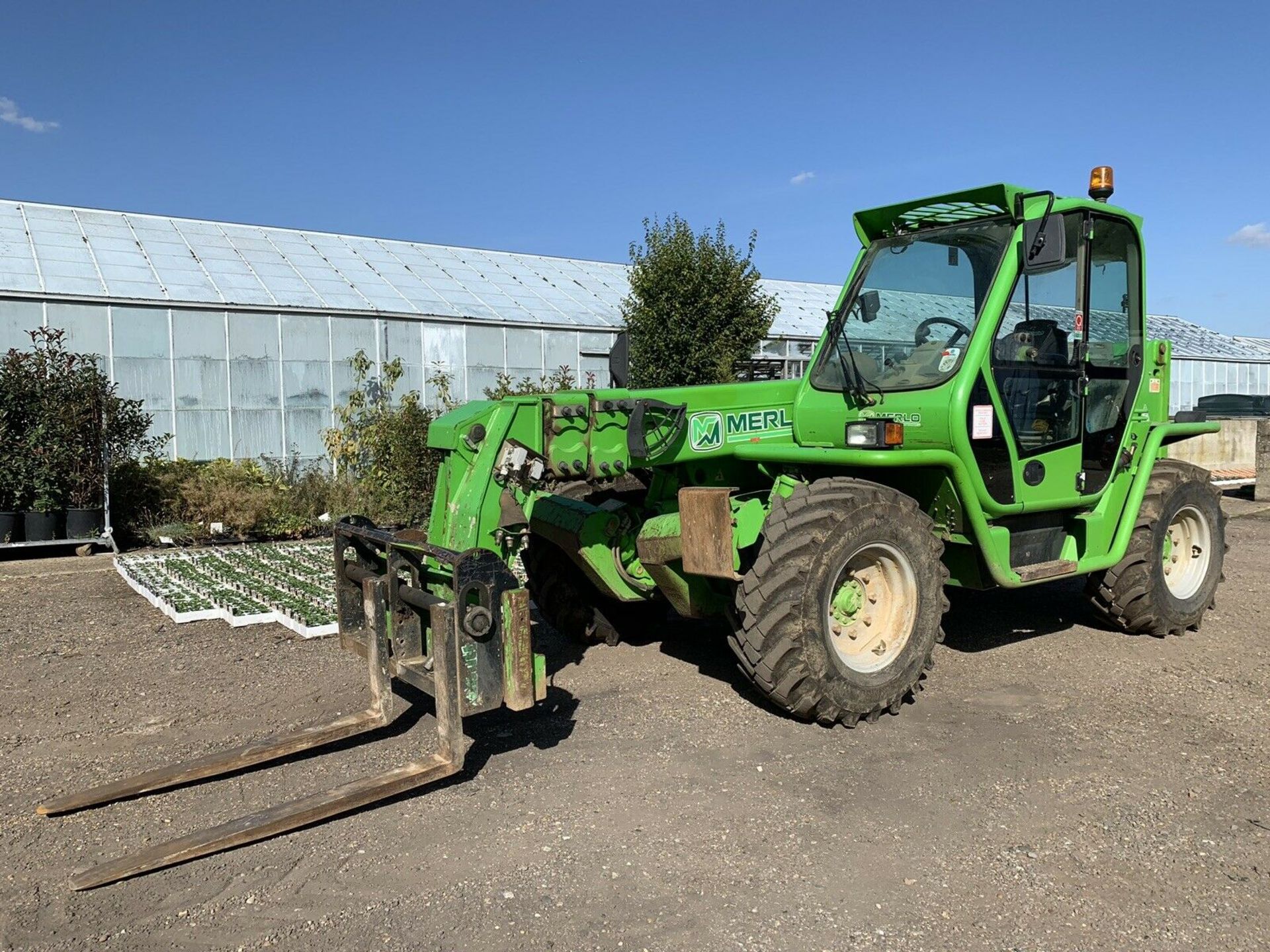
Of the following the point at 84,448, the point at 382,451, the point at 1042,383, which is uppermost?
the point at 1042,383

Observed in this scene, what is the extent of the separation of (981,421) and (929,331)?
682 mm

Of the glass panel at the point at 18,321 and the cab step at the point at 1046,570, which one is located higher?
the glass panel at the point at 18,321

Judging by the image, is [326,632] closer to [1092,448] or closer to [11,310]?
[1092,448]

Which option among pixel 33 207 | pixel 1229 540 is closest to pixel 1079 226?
pixel 1229 540

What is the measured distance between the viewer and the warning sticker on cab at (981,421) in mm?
5590

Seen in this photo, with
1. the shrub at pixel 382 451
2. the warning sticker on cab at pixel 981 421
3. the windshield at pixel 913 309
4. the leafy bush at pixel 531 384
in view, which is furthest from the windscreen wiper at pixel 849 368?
the leafy bush at pixel 531 384

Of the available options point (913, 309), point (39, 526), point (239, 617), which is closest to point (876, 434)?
point (913, 309)

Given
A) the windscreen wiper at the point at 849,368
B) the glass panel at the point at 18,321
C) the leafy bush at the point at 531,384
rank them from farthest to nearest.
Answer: the leafy bush at the point at 531,384 → the glass panel at the point at 18,321 → the windscreen wiper at the point at 849,368

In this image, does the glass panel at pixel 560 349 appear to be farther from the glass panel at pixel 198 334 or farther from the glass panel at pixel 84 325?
the glass panel at pixel 84 325

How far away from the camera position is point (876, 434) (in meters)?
5.68

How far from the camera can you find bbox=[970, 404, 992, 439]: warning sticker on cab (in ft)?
18.3

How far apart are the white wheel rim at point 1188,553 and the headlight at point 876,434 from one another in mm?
2942

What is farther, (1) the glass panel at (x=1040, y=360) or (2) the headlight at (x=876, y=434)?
(1) the glass panel at (x=1040, y=360)

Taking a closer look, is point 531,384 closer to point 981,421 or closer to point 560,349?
point 560,349
